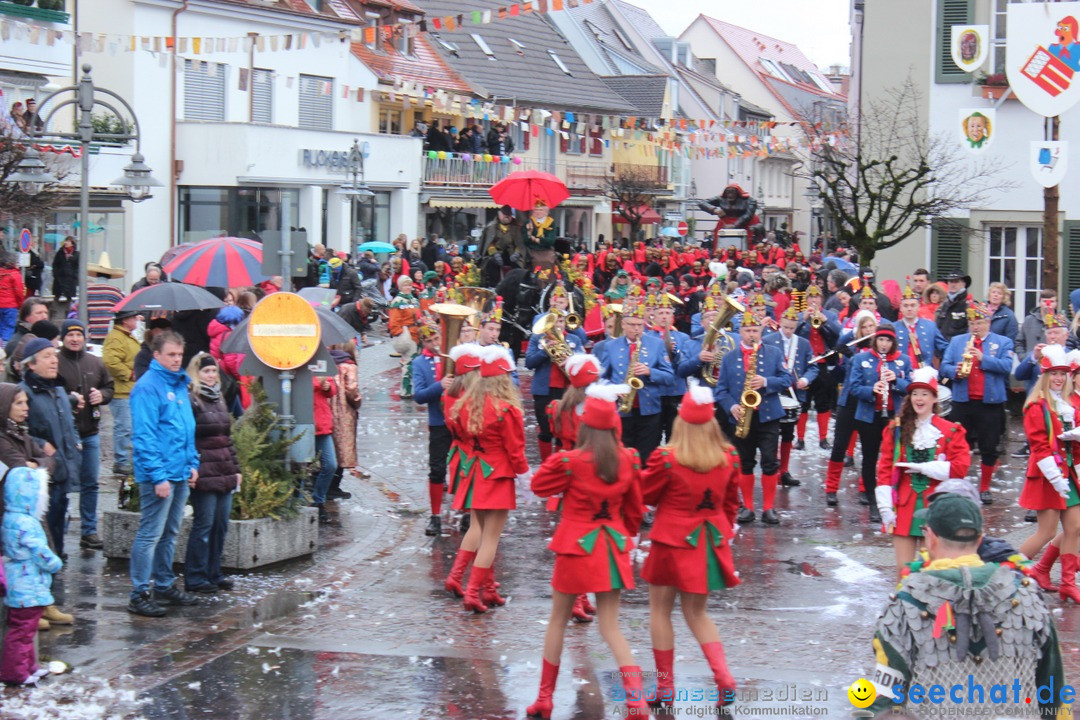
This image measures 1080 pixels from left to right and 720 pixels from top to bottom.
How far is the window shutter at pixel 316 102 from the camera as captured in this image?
36.0 meters

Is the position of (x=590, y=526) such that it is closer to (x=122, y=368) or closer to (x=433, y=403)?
(x=433, y=403)

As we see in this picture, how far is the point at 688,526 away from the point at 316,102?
31.4 metres

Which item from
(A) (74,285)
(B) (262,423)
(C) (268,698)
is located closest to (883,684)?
(C) (268,698)

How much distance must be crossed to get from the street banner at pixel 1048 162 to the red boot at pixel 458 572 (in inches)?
423

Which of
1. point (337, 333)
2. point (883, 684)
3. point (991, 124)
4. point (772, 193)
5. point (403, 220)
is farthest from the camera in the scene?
point (772, 193)

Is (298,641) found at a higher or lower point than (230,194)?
lower

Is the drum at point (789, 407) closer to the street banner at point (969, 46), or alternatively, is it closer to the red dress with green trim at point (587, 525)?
the red dress with green trim at point (587, 525)

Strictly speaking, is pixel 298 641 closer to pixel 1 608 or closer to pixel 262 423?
pixel 1 608

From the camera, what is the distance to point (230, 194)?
32.9 meters

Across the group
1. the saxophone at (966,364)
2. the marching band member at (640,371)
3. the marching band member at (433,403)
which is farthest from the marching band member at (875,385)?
the marching band member at (433,403)

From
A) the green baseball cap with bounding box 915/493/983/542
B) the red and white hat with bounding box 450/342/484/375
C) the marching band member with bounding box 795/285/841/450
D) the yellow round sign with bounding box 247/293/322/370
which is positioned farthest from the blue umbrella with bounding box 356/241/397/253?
the green baseball cap with bounding box 915/493/983/542

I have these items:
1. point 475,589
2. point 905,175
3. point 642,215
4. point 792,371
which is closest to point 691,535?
point 475,589

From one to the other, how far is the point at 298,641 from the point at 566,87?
145 ft

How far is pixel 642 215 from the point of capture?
5566 centimetres
